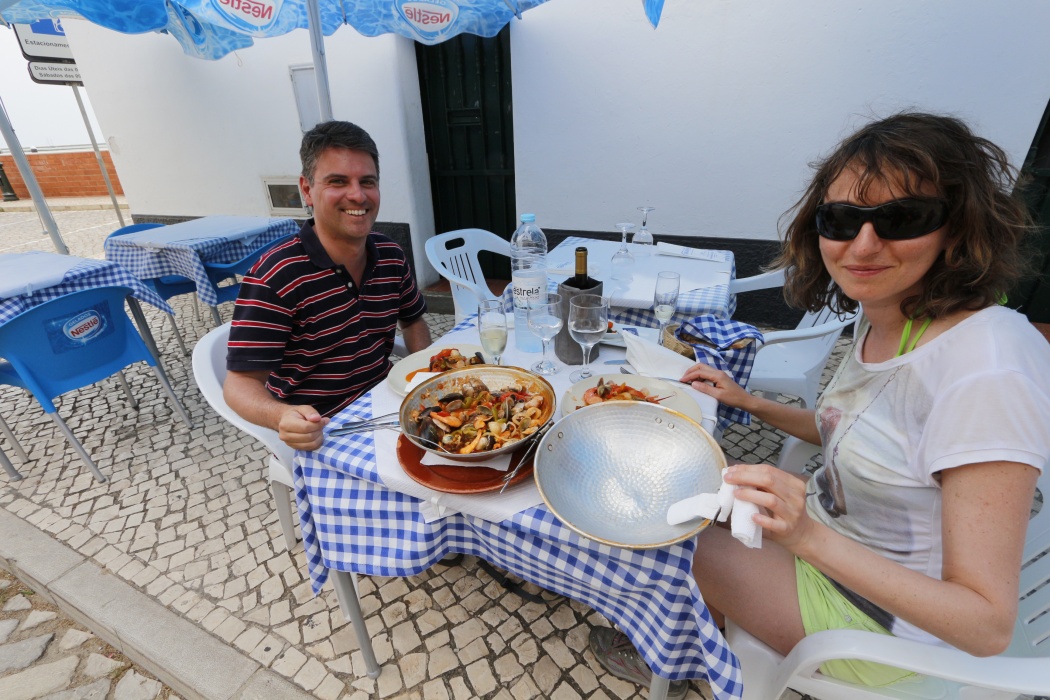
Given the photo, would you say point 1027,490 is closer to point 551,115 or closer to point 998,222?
point 998,222

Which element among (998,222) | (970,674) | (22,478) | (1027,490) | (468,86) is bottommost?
(22,478)

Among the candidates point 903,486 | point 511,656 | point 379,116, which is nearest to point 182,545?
point 511,656

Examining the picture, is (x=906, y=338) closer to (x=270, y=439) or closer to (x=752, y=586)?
(x=752, y=586)

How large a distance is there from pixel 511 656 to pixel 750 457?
1.96 metres

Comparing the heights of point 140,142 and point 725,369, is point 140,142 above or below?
above

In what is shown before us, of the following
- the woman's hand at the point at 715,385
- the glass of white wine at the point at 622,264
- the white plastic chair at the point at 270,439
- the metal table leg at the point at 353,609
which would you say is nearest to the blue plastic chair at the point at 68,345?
the white plastic chair at the point at 270,439

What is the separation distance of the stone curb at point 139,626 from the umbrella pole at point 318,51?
2758mm

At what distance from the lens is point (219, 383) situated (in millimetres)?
1909

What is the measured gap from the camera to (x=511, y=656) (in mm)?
1946

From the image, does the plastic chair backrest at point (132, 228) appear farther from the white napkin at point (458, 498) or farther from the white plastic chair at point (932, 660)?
the white plastic chair at point (932, 660)

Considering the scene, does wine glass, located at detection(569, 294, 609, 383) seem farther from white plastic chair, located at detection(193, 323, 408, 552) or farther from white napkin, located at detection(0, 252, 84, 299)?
white napkin, located at detection(0, 252, 84, 299)

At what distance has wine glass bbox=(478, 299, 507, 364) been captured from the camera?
1589mm

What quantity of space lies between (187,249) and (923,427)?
4830 millimetres

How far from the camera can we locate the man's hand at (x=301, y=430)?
4.12 feet
